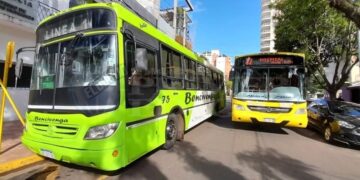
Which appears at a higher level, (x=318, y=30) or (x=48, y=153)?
(x=318, y=30)

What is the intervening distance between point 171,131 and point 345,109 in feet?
23.2

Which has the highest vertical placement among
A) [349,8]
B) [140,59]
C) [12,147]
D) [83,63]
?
[349,8]

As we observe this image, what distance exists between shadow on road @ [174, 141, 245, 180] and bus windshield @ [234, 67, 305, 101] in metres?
3.81

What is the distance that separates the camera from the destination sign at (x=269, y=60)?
996 centimetres

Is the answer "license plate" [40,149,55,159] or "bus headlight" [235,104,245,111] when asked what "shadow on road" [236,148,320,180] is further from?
"license plate" [40,149,55,159]

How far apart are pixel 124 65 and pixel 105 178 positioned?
2080 mm

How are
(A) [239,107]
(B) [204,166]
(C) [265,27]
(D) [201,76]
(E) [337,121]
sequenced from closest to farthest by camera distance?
(B) [204,166], (E) [337,121], (A) [239,107], (D) [201,76], (C) [265,27]

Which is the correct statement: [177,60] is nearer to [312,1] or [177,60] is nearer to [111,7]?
[111,7]

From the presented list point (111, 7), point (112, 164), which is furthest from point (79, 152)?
point (111, 7)

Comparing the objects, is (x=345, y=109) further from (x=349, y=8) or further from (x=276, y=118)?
(x=349, y=8)

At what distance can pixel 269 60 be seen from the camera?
10.3 meters

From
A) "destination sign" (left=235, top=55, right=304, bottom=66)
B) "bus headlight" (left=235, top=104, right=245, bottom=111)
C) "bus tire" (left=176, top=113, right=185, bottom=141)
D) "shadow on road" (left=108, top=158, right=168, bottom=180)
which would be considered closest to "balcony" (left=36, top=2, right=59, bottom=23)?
"bus tire" (left=176, top=113, right=185, bottom=141)

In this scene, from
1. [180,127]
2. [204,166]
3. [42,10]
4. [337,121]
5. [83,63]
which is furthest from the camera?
[42,10]

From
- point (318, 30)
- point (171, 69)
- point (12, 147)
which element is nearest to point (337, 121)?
point (171, 69)
